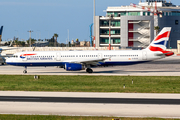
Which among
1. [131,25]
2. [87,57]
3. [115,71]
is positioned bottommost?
[115,71]

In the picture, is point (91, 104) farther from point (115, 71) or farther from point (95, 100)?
point (115, 71)

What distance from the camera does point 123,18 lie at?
5330 inches

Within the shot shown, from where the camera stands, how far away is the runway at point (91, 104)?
65.4 feet

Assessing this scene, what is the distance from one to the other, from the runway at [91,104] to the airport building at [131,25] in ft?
339

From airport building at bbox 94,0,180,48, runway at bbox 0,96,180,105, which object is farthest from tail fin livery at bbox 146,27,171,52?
airport building at bbox 94,0,180,48

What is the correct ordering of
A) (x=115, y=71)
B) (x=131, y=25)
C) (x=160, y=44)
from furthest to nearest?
(x=131, y=25)
(x=115, y=71)
(x=160, y=44)

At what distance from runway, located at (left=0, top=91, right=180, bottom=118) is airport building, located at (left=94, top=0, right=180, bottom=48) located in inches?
4071

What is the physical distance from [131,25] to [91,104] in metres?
117

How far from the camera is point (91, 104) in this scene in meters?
22.8

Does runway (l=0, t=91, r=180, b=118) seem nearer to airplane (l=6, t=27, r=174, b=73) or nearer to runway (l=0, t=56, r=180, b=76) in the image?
airplane (l=6, t=27, r=174, b=73)

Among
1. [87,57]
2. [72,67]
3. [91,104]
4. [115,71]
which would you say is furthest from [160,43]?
[91,104]

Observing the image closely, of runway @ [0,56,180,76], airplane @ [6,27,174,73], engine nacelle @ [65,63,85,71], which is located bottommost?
runway @ [0,56,180,76]

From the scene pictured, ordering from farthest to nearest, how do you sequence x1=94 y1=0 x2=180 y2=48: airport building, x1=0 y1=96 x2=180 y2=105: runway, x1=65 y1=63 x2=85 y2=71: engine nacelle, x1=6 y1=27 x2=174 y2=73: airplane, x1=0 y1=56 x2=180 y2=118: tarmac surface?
1. x1=94 y1=0 x2=180 y2=48: airport building
2. x1=6 y1=27 x2=174 y2=73: airplane
3. x1=65 y1=63 x2=85 y2=71: engine nacelle
4. x1=0 y1=96 x2=180 y2=105: runway
5. x1=0 y1=56 x2=180 y2=118: tarmac surface

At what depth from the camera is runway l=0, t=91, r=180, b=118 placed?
1992cm
